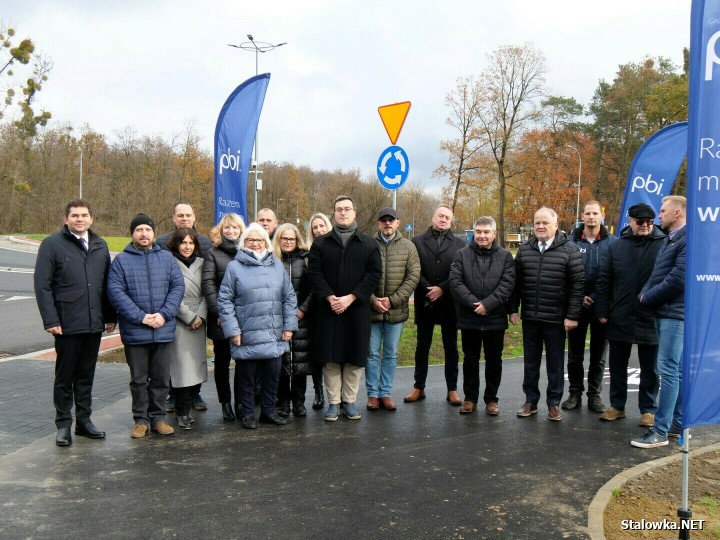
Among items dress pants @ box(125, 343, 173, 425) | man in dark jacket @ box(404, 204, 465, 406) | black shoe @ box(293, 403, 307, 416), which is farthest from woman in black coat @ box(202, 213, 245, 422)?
man in dark jacket @ box(404, 204, 465, 406)

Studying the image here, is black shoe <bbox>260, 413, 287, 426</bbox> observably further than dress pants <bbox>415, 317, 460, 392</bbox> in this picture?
No

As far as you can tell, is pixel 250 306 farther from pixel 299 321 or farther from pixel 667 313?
pixel 667 313

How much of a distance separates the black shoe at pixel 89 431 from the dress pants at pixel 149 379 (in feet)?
1.09

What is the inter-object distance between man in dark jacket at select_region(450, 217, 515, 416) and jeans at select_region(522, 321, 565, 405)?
29cm

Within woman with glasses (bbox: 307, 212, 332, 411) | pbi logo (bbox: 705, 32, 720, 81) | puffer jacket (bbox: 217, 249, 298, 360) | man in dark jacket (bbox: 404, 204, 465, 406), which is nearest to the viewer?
pbi logo (bbox: 705, 32, 720, 81)

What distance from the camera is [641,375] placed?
6.56 meters

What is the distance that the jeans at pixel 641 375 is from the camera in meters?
6.45

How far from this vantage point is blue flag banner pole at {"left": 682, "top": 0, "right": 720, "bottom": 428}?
3.77m

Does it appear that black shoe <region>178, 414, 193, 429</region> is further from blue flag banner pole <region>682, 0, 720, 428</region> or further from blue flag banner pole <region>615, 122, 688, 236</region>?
blue flag banner pole <region>615, 122, 688, 236</region>

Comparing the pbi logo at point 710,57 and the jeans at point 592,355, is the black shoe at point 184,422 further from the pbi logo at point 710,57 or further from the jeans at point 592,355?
the pbi logo at point 710,57

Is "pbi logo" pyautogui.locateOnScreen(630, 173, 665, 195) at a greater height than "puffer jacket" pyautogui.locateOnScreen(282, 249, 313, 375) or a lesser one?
greater

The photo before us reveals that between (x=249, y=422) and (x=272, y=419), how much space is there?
0.80 ft

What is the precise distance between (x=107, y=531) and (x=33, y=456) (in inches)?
73.6

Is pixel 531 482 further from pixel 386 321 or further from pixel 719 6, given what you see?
pixel 719 6
